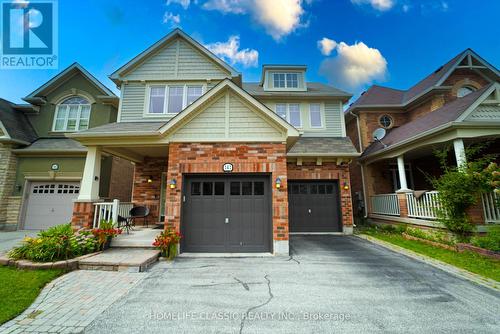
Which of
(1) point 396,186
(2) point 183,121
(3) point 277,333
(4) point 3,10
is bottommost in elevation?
(3) point 277,333

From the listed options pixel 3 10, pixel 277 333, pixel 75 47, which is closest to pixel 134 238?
pixel 277 333

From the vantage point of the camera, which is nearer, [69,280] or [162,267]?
[69,280]

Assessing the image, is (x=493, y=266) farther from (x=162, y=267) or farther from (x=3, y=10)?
(x=3, y=10)

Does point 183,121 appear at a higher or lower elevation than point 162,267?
higher

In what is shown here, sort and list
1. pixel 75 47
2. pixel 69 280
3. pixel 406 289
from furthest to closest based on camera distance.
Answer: pixel 75 47
pixel 69 280
pixel 406 289

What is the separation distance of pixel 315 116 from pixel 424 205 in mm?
6149

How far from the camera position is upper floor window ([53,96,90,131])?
11.3m

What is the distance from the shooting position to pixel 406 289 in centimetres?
390

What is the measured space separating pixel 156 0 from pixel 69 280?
45.5 feet

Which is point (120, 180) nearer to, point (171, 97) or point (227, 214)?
point (171, 97)

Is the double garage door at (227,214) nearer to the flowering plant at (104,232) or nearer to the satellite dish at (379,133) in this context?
the flowering plant at (104,232)

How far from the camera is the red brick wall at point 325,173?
9391mm

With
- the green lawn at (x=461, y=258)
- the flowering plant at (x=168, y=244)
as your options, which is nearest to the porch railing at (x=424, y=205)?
the green lawn at (x=461, y=258)

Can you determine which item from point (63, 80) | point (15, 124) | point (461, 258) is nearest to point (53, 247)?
point (15, 124)
